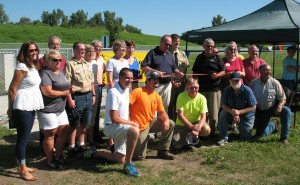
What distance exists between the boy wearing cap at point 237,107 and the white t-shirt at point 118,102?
211 cm

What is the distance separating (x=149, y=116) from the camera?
5.55m

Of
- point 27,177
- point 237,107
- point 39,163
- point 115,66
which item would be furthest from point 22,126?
point 237,107

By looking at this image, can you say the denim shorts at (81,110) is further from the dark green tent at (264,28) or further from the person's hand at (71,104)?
the dark green tent at (264,28)

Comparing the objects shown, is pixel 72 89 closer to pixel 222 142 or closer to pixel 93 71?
pixel 93 71

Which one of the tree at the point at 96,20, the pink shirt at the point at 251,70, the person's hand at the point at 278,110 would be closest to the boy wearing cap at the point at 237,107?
the person's hand at the point at 278,110

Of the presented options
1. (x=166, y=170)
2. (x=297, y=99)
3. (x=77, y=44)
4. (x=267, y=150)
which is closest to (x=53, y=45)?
(x=77, y=44)

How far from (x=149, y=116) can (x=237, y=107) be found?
188 centimetres

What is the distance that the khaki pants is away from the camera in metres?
5.58

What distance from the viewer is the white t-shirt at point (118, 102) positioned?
16.4ft

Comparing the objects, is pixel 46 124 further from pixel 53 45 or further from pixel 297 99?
pixel 297 99

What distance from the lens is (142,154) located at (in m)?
5.67

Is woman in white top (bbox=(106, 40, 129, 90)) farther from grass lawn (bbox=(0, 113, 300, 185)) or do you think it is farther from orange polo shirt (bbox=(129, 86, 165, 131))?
grass lawn (bbox=(0, 113, 300, 185))

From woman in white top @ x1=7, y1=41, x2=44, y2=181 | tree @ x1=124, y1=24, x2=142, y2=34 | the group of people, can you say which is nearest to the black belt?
the group of people

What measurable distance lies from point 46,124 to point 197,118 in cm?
245
